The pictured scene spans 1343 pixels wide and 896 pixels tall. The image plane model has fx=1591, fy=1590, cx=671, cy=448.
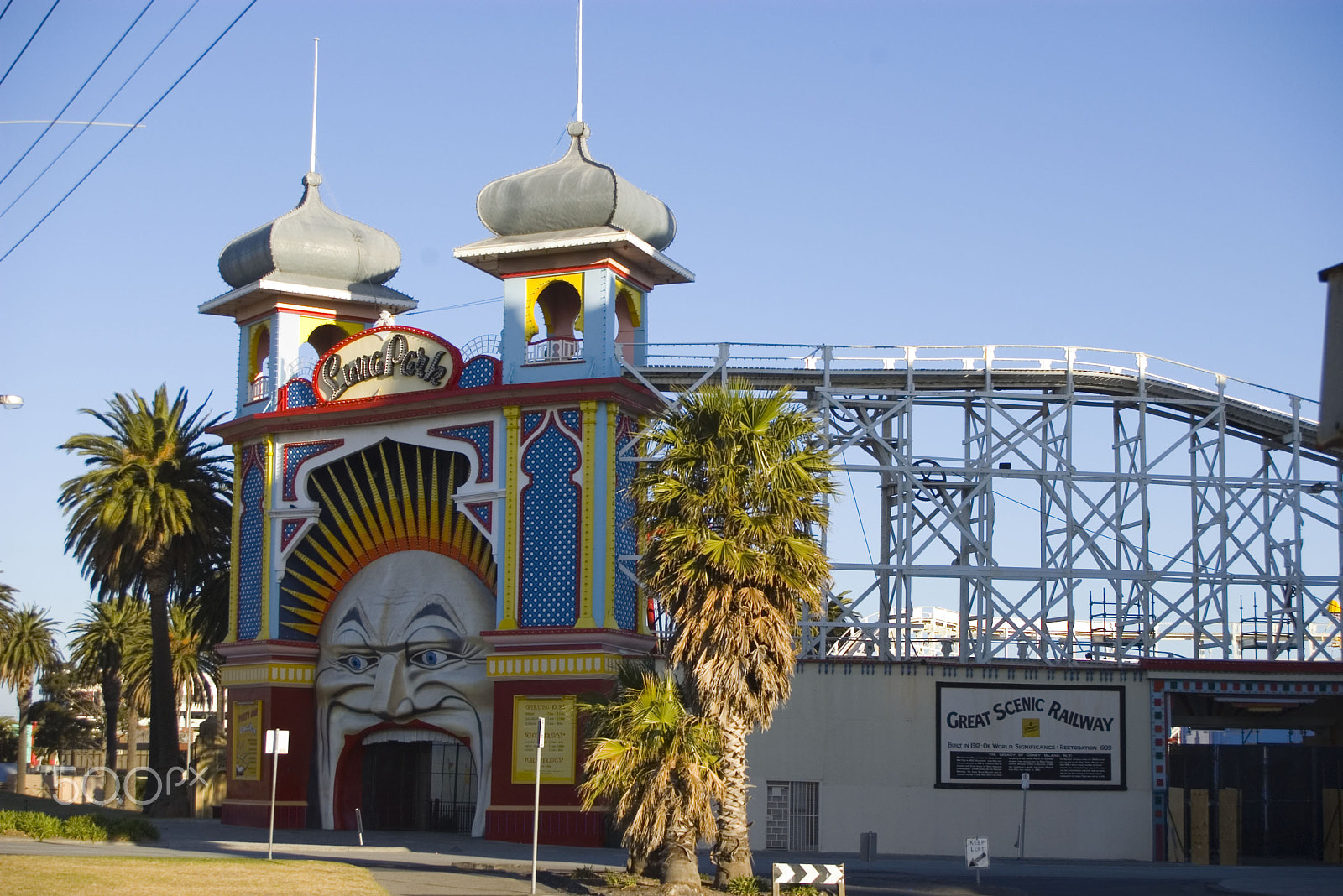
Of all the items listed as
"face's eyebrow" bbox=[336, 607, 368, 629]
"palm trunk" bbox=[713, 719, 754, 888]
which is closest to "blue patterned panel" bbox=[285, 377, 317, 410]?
"face's eyebrow" bbox=[336, 607, 368, 629]

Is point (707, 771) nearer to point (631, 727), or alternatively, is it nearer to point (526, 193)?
point (631, 727)

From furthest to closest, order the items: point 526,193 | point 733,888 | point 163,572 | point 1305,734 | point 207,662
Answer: point 207,662, point 1305,734, point 163,572, point 526,193, point 733,888

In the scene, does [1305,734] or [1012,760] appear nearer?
[1012,760]

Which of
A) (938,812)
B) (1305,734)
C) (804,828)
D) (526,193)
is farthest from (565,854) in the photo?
(1305,734)

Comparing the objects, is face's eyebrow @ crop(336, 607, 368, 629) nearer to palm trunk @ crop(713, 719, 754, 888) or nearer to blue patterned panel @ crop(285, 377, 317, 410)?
blue patterned panel @ crop(285, 377, 317, 410)

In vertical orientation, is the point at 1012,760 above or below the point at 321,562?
below

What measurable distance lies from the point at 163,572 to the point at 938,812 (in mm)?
24997

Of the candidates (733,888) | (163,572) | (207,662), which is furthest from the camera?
(207,662)

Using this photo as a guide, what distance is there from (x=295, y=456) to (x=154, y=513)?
7.33 m

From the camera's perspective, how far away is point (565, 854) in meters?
33.5

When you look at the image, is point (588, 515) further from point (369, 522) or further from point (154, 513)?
point (154, 513)

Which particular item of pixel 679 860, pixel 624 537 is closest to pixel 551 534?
pixel 624 537

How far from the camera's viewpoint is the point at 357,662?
4206 centimetres

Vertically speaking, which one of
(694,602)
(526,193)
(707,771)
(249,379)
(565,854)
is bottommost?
(565,854)
